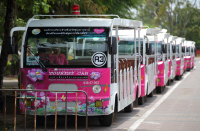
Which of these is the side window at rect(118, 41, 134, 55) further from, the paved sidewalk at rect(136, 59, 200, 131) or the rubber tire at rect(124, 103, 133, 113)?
the rubber tire at rect(124, 103, 133, 113)

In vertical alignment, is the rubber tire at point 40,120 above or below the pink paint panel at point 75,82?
below

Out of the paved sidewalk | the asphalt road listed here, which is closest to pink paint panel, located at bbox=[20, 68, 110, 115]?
the asphalt road

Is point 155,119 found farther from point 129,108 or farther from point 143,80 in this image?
point 143,80

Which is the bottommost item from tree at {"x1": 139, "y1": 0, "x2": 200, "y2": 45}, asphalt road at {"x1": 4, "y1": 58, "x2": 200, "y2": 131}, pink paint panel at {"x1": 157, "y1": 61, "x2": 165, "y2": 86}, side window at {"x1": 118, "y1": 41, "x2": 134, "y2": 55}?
asphalt road at {"x1": 4, "y1": 58, "x2": 200, "y2": 131}

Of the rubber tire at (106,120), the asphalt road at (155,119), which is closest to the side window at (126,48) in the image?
the asphalt road at (155,119)

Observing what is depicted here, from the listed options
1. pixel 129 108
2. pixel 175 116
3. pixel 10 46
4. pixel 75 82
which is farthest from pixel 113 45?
pixel 129 108

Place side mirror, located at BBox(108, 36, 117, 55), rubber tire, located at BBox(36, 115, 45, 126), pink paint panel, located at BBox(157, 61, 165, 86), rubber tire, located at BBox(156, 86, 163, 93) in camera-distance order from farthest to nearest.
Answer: rubber tire, located at BBox(156, 86, 163, 93) → pink paint panel, located at BBox(157, 61, 165, 86) → rubber tire, located at BBox(36, 115, 45, 126) → side mirror, located at BBox(108, 36, 117, 55)

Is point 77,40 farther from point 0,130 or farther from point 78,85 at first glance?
point 0,130

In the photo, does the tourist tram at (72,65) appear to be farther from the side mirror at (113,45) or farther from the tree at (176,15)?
the tree at (176,15)

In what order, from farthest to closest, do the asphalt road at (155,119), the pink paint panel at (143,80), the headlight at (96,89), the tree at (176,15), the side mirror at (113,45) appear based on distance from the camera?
the tree at (176,15) → the pink paint panel at (143,80) → the asphalt road at (155,119) → the headlight at (96,89) → the side mirror at (113,45)

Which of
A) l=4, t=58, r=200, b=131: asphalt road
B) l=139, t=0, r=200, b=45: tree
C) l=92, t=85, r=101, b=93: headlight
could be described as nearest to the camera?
l=92, t=85, r=101, b=93: headlight

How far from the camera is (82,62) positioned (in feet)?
34.9

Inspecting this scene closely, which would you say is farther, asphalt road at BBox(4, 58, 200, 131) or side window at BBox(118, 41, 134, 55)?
side window at BBox(118, 41, 134, 55)

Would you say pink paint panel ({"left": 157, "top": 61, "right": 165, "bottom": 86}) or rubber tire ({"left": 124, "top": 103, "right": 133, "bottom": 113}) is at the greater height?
pink paint panel ({"left": 157, "top": 61, "right": 165, "bottom": 86})
